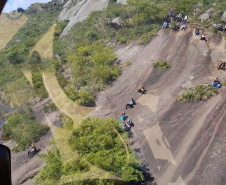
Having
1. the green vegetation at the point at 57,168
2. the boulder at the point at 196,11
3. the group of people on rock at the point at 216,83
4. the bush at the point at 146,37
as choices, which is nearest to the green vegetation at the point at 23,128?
the green vegetation at the point at 57,168

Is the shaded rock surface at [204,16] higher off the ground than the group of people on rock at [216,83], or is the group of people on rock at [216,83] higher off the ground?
the group of people on rock at [216,83]

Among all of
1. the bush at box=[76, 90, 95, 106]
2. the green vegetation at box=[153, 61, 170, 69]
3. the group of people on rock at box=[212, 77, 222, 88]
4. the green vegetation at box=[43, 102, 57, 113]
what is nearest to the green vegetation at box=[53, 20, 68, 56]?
the green vegetation at box=[43, 102, 57, 113]

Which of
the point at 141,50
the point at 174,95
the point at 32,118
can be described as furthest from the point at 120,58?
the point at 32,118

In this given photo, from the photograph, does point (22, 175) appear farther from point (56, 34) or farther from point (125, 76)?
point (56, 34)

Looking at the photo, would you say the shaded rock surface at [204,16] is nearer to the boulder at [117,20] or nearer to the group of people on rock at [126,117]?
the boulder at [117,20]

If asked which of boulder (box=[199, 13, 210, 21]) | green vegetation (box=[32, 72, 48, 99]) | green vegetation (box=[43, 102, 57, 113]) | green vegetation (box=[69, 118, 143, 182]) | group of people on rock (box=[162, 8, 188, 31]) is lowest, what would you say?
boulder (box=[199, 13, 210, 21])

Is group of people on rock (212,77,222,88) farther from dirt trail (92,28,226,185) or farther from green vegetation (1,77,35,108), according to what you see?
green vegetation (1,77,35,108)
